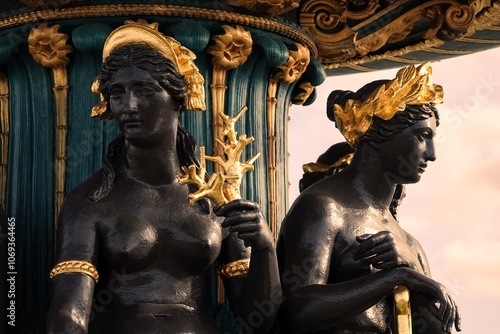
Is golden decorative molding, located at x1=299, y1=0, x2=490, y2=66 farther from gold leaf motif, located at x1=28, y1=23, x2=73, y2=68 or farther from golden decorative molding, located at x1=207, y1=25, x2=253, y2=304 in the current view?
gold leaf motif, located at x1=28, y1=23, x2=73, y2=68

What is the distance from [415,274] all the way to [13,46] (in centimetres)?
289

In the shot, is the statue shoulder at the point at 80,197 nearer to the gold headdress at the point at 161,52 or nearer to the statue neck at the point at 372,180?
the gold headdress at the point at 161,52

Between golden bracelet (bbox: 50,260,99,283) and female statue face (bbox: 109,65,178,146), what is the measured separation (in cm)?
76

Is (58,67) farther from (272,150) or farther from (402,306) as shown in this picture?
(402,306)

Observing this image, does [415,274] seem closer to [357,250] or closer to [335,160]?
[357,250]

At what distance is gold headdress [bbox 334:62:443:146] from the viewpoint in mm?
9633

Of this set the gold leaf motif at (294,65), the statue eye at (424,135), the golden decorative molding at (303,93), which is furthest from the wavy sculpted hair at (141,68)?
the golden decorative molding at (303,93)

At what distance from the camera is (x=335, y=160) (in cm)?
1065

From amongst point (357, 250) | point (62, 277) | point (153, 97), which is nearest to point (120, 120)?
point (153, 97)

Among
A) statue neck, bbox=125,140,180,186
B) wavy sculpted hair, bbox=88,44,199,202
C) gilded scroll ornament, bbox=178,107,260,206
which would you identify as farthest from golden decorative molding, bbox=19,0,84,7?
gilded scroll ornament, bbox=178,107,260,206

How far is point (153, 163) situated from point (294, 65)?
1.51m

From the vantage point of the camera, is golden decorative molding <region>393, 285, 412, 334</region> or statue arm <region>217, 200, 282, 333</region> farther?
golden decorative molding <region>393, 285, 412, 334</region>

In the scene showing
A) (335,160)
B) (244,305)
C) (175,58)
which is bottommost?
(244,305)

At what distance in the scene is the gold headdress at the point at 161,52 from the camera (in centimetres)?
931
